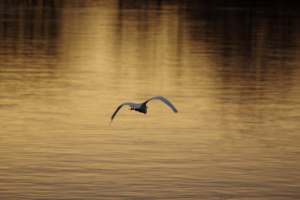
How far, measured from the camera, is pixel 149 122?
2542cm

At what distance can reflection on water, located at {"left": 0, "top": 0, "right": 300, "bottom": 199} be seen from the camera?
59.9ft

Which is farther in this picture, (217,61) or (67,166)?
(217,61)

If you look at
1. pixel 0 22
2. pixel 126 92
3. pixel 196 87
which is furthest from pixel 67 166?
pixel 0 22

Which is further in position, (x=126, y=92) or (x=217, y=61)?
(x=217, y=61)

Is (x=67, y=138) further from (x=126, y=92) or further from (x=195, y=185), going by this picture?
(x=126, y=92)

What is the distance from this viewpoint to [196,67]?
136ft

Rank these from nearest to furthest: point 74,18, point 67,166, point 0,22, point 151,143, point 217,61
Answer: point 67,166 < point 151,143 < point 217,61 < point 0,22 < point 74,18

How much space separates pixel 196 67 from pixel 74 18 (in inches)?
1848

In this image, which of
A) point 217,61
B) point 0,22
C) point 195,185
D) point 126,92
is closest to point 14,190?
point 195,185

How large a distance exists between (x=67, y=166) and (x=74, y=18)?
A: 67.8 meters

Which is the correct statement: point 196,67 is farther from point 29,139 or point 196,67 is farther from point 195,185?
point 195,185

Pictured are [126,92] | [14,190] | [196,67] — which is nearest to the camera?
[14,190]

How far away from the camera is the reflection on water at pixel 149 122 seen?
1827cm

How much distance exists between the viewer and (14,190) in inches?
691
